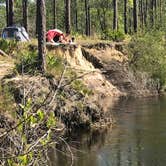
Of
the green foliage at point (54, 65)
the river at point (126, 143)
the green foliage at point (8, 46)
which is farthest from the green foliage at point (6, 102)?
the green foliage at point (8, 46)

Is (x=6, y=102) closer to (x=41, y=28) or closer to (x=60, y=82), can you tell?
(x=41, y=28)

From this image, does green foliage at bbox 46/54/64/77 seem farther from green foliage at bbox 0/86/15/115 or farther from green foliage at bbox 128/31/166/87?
green foliage at bbox 128/31/166/87

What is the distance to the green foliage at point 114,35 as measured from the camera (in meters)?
49.3

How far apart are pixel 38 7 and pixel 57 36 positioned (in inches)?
575

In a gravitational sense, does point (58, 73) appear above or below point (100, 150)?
above

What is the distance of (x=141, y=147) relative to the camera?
21.4m

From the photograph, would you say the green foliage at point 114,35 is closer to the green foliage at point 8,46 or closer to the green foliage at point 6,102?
the green foliage at point 8,46

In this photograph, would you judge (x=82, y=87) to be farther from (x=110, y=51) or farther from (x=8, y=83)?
(x=110, y=51)

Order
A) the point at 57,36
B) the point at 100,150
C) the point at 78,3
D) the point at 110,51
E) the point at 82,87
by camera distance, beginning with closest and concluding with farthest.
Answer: the point at 100,150 < the point at 82,87 < the point at 57,36 < the point at 110,51 < the point at 78,3

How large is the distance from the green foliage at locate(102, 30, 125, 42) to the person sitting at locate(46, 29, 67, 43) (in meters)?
8.64

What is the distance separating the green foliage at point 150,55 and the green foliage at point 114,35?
3958 millimetres

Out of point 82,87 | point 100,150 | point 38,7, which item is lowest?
point 100,150

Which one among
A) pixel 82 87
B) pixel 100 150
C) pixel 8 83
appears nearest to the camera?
pixel 100 150

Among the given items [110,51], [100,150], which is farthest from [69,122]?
[110,51]
